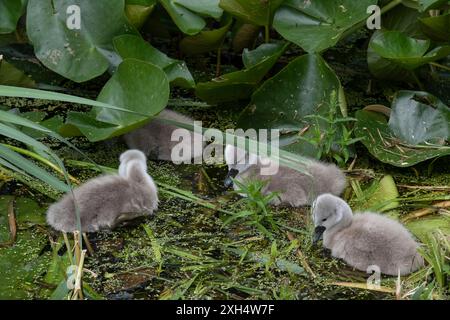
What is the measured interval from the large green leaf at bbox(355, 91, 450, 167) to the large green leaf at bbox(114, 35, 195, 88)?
77cm

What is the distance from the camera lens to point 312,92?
3889mm

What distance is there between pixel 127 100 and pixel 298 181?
787 mm

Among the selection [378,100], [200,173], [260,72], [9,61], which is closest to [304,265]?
[200,173]

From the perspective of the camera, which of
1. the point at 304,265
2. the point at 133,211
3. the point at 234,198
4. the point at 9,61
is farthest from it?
the point at 9,61

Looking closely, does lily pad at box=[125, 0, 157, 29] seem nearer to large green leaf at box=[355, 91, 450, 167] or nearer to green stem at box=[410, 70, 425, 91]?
large green leaf at box=[355, 91, 450, 167]

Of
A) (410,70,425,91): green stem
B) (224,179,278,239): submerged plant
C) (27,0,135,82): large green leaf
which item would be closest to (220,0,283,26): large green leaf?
(27,0,135,82): large green leaf

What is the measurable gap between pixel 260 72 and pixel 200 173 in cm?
54

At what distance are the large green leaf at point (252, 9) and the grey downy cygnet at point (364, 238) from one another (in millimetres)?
1053

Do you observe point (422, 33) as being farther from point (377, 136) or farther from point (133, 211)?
point (133, 211)

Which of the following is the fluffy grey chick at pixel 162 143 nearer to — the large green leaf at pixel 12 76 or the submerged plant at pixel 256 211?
the submerged plant at pixel 256 211

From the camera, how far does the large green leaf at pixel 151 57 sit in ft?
12.8

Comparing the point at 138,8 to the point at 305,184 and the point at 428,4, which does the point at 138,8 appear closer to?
the point at 305,184

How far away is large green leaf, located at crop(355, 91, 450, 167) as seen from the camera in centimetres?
378

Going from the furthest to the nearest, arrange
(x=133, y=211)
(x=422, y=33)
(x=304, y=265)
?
(x=422, y=33) → (x=133, y=211) → (x=304, y=265)
